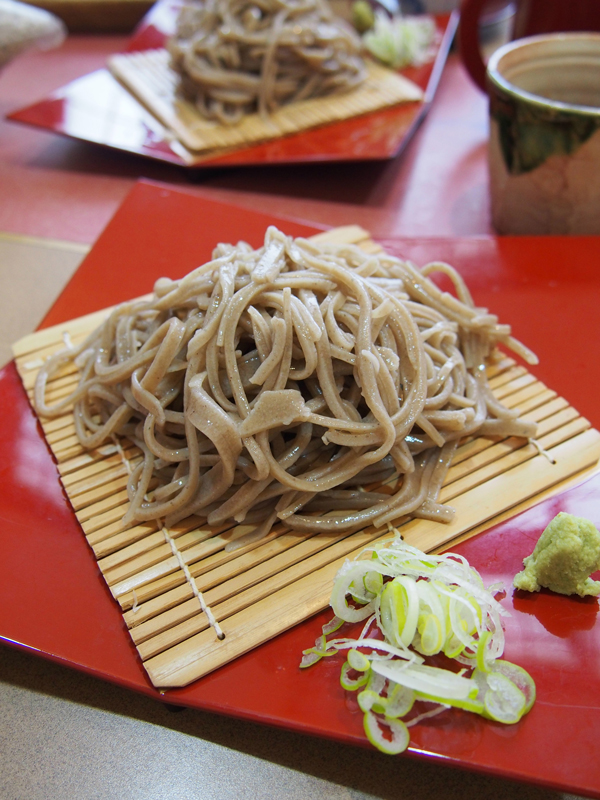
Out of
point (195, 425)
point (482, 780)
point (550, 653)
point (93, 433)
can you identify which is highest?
point (195, 425)

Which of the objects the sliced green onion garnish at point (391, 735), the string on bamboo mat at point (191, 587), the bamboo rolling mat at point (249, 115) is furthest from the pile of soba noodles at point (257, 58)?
the sliced green onion garnish at point (391, 735)

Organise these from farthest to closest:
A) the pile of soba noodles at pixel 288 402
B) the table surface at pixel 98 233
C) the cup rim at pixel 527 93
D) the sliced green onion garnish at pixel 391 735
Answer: the cup rim at pixel 527 93, the pile of soba noodles at pixel 288 402, the table surface at pixel 98 233, the sliced green onion garnish at pixel 391 735

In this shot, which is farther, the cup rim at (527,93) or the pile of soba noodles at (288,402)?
the cup rim at (527,93)

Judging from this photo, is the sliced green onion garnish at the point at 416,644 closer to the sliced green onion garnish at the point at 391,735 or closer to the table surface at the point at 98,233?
the sliced green onion garnish at the point at 391,735

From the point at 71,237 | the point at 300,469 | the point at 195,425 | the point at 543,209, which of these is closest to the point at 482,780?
the point at 300,469

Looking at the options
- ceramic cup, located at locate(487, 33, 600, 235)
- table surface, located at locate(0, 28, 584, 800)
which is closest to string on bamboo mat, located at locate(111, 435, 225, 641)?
table surface, located at locate(0, 28, 584, 800)

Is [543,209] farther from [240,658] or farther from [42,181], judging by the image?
[42,181]

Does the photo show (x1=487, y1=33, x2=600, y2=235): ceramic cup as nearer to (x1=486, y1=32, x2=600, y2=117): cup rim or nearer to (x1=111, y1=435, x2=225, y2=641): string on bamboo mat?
(x1=486, y1=32, x2=600, y2=117): cup rim
